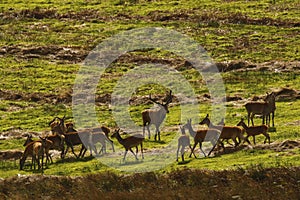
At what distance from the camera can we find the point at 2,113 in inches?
1757

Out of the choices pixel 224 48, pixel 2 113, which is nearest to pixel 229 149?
pixel 2 113

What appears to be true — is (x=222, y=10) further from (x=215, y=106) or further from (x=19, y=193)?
(x=19, y=193)

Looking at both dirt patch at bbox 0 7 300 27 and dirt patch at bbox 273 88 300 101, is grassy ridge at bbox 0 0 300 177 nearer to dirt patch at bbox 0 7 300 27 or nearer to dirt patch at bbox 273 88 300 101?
dirt patch at bbox 0 7 300 27

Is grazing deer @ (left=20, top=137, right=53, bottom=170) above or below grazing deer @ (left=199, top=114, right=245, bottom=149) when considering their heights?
below

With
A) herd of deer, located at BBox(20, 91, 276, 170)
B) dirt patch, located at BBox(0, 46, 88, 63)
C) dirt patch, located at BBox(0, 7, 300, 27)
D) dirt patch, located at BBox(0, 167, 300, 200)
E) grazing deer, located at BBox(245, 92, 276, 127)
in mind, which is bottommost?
dirt patch, located at BBox(0, 167, 300, 200)

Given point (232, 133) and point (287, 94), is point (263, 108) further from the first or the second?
point (232, 133)

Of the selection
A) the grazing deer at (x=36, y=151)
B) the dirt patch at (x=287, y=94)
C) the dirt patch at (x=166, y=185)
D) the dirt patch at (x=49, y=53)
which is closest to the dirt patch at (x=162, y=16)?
the dirt patch at (x=49, y=53)

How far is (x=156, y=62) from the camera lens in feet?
182

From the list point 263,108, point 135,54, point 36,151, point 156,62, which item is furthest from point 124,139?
point 135,54

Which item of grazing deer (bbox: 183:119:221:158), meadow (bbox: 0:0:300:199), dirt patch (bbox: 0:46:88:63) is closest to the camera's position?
meadow (bbox: 0:0:300:199)

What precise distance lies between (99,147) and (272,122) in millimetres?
7462

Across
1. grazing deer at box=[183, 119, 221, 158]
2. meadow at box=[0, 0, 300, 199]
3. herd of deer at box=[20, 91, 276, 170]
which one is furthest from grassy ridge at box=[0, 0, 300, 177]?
grazing deer at box=[183, 119, 221, 158]

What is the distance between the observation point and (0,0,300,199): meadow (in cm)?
3130

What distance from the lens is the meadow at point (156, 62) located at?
103 ft
